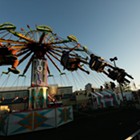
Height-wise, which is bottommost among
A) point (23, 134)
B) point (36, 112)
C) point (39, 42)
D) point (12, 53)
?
point (23, 134)

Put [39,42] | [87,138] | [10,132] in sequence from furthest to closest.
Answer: [39,42] → [10,132] → [87,138]

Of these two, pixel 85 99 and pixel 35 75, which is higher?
pixel 35 75

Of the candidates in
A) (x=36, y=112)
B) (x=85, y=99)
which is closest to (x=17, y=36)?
(x=36, y=112)

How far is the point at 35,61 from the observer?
14688 mm

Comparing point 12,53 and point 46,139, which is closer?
point 46,139

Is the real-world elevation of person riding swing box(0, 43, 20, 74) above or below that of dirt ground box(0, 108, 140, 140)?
above

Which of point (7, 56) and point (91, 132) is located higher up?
point (7, 56)

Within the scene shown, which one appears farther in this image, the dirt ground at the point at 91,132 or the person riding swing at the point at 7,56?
the person riding swing at the point at 7,56

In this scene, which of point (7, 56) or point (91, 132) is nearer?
point (91, 132)

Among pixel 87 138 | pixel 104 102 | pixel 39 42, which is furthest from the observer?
pixel 104 102

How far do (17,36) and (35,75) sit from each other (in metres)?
5.08

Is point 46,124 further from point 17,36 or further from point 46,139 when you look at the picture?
point 17,36

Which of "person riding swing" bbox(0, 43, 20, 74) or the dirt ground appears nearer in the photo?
the dirt ground

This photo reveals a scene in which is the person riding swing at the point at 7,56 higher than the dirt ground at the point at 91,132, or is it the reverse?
the person riding swing at the point at 7,56
